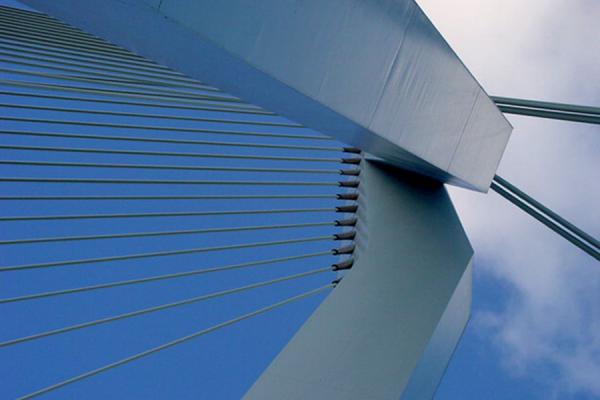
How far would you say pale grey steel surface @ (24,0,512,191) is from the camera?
293 cm

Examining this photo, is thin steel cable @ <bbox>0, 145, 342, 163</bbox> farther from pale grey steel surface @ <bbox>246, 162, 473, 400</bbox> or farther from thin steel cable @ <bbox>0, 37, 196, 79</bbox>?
thin steel cable @ <bbox>0, 37, 196, 79</bbox>

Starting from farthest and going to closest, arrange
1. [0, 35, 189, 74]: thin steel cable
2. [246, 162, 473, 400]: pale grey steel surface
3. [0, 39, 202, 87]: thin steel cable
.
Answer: [0, 35, 189, 74]: thin steel cable < [0, 39, 202, 87]: thin steel cable < [246, 162, 473, 400]: pale grey steel surface

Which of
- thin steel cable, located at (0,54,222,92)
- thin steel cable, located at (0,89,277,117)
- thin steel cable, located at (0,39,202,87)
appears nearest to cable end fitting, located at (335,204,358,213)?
thin steel cable, located at (0,89,277,117)

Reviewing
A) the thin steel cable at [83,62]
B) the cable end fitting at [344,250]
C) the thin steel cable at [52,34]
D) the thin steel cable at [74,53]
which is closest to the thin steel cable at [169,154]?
the cable end fitting at [344,250]

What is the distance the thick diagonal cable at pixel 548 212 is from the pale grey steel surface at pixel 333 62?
3.33ft

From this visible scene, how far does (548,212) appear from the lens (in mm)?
6320

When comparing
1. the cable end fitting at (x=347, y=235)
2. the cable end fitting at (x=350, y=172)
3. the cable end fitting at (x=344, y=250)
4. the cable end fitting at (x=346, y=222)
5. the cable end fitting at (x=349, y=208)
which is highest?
the cable end fitting at (x=350, y=172)

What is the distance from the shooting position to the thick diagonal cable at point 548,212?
607 cm

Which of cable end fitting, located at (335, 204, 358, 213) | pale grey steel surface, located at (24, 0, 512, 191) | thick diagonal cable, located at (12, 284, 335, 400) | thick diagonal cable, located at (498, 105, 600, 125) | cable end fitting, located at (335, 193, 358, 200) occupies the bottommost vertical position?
thick diagonal cable, located at (12, 284, 335, 400)

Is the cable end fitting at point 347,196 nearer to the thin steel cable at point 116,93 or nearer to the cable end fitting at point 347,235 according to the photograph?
the cable end fitting at point 347,235

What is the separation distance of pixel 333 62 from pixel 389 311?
7.56 feet

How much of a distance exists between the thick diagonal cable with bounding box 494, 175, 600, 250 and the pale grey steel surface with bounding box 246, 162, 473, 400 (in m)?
0.63

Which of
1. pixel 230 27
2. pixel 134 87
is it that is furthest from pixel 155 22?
pixel 134 87

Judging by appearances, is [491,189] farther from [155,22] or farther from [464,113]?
[155,22]
